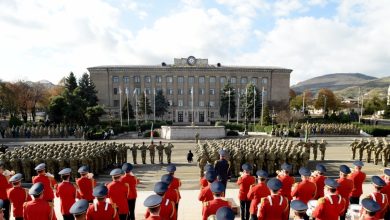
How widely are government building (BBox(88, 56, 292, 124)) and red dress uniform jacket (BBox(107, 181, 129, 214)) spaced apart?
6620 centimetres

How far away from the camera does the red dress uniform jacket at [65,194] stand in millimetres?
7199

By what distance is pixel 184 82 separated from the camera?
2965 inches

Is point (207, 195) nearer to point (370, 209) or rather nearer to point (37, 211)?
point (370, 209)

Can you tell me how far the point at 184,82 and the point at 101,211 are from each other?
70.4m

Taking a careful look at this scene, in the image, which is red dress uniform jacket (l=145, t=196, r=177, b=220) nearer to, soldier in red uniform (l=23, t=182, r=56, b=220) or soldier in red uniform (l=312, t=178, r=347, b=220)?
soldier in red uniform (l=23, t=182, r=56, b=220)

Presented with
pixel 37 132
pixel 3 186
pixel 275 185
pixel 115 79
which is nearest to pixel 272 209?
pixel 275 185

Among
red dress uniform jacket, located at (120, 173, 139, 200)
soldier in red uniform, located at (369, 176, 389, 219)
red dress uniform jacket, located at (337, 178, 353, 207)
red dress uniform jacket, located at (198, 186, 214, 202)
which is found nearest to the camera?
soldier in red uniform, located at (369, 176, 389, 219)

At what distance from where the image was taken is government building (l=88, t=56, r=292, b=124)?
2926 inches

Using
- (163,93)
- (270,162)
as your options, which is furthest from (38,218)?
(163,93)

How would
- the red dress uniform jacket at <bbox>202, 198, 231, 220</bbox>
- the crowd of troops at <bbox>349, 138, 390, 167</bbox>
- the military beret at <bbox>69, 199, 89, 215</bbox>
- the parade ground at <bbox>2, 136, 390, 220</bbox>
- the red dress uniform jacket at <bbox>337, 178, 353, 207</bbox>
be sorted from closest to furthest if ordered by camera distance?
the military beret at <bbox>69, 199, 89, 215</bbox> < the red dress uniform jacket at <bbox>202, 198, 231, 220</bbox> < the red dress uniform jacket at <bbox>337, 178, 353, 207</bbox> < the parade ground at <bbox>2, 136, 390, 220</bbox> < the crowd of troops at <bbox>349, 138, 390, 167</bbox>

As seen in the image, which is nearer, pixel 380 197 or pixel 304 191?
pixel 380 197

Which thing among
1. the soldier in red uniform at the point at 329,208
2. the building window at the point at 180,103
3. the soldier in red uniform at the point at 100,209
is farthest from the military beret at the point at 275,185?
the building window at the point at 180,103

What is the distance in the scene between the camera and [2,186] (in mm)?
8352

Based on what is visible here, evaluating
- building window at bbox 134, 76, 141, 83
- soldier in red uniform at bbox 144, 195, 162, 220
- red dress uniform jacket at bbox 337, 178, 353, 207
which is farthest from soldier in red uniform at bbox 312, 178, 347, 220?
building window at bbox 134, 76, 141, 83
